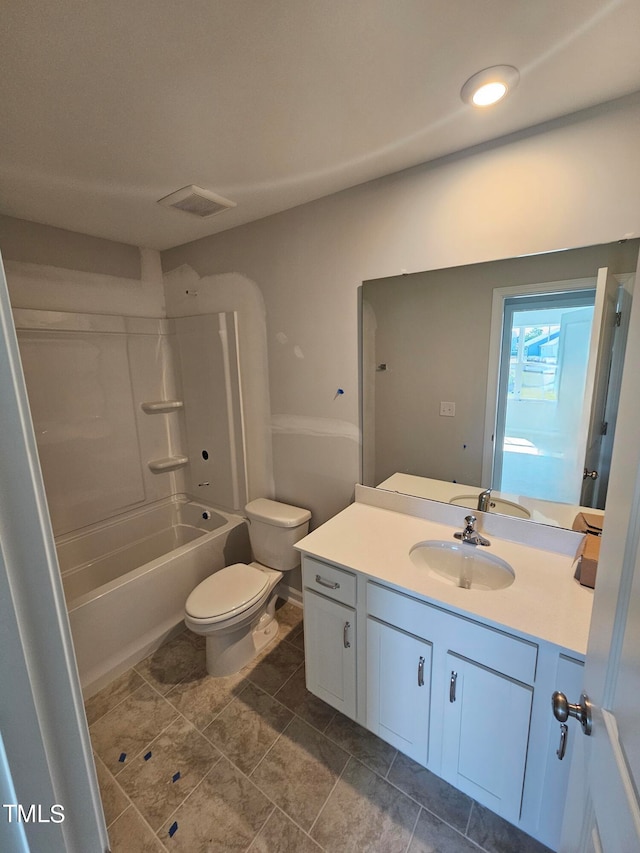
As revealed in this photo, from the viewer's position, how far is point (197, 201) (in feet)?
5.76

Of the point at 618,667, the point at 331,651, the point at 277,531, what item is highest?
the point at 618,667

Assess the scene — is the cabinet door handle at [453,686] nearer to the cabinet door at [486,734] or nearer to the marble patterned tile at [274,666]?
the cabinet door at [486,734]

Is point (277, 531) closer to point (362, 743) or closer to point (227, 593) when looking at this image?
point (227, 593)

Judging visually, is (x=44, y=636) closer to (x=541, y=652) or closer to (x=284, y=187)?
(x=541, y=652)

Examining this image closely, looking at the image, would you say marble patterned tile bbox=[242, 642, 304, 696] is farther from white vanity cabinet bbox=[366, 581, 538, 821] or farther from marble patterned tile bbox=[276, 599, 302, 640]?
white vanity cabinet bbox=[366, 581, 538, 821]

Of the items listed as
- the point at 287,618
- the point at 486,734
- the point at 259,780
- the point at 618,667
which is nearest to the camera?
the point at 618,667

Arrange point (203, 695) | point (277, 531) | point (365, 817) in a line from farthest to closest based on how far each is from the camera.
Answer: point (277, 531), point (203, 695), point (365, 817)

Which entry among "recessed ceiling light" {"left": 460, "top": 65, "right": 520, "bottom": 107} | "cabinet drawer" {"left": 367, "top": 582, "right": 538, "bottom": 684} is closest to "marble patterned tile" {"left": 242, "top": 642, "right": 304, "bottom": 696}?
"cabinet drawer" {"left": 367, "top": 582, "right": 538, "bottom": 684}

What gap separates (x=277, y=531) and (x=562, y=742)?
1464 millimetres

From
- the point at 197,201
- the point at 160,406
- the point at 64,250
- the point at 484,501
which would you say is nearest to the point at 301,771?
the point at 484,501

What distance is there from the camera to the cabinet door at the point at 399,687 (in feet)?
4.18

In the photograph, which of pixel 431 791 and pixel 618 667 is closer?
pixel 618 667

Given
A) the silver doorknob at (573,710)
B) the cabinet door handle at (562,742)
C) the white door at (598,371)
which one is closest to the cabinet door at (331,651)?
the cabinet door handle at (562,742)

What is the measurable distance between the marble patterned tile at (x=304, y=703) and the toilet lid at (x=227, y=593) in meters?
0.44
